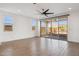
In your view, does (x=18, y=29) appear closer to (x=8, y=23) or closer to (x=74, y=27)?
(x=8, y=23)

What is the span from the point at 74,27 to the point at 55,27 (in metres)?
3.07

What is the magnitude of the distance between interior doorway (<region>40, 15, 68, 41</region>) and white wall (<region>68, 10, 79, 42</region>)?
1.05 metres

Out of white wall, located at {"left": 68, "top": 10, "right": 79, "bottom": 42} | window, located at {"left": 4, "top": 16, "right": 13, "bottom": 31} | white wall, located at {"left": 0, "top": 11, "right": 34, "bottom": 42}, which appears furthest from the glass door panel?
window, located at {"left": 4, "top": 16, "right": 13, "bottom": 31}

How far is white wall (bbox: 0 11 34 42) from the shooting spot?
A: 24.1 feet

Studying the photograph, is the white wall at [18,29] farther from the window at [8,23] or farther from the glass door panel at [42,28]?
the glass door panel at [42,28]

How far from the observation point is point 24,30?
984cm

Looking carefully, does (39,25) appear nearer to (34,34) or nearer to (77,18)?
(34,34)

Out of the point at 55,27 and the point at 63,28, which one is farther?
the point at 55,27

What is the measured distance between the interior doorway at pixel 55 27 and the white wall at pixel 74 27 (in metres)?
1.05

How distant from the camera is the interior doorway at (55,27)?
9.66m

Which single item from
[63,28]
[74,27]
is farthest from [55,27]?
[74,27]

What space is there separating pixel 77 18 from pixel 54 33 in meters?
3.71

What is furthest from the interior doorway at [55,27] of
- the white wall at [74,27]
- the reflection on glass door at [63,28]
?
the white wall at [74,27]

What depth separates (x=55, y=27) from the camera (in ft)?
35.1
